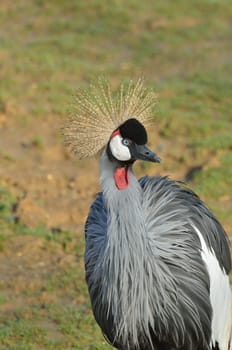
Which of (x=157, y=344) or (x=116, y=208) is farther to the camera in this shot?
(x=157, y=344)

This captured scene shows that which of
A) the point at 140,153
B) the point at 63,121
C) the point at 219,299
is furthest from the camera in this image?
the point at 63,121

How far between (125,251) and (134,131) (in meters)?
0.37

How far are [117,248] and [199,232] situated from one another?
0.43m

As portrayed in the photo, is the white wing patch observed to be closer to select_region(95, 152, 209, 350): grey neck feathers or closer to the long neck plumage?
select_region(95, 152, 209, 350): grey neck feathers

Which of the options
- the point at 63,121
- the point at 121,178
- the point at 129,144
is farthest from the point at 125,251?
the point at 63,121

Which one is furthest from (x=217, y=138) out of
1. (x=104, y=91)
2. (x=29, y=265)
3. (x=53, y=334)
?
(x=104, y=91)

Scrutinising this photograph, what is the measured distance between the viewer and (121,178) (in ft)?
9.21

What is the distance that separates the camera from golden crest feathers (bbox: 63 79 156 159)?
289 centimetres

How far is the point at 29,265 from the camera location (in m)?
4.34

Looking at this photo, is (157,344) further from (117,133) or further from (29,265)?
(29,265)

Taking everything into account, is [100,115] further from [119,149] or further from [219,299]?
[219,299]

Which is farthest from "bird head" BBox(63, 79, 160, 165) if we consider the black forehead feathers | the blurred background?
the blurred background

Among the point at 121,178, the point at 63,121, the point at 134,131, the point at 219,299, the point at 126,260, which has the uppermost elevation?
the point at 63,121

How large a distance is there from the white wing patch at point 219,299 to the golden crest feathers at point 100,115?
0.48 metres
